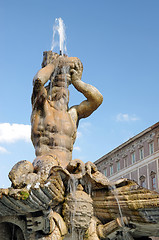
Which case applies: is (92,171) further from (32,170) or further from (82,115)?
(82,115)

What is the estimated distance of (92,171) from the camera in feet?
18.7

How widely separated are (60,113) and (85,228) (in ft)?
7.27

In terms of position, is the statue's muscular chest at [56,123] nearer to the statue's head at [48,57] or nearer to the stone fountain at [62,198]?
the stone fountain at [62,198]

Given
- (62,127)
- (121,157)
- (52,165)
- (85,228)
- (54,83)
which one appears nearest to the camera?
(85,228)

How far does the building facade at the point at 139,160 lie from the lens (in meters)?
40.5

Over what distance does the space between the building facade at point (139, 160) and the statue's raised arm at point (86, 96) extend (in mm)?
33314

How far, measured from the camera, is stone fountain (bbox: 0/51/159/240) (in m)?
4.96

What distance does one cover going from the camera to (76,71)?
6996 millimetres

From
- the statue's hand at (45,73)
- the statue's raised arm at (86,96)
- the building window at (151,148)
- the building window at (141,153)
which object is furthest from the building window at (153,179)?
the statue's hand at (45,73)

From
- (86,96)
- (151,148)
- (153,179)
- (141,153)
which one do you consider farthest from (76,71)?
(141,153)

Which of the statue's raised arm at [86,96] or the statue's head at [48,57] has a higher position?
the statue's head at [48,57]

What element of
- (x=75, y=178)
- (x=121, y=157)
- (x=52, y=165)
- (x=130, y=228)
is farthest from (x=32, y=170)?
(x=121, y=157)

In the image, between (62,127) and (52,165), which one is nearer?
(52,165)

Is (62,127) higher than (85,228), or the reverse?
(62,127)
